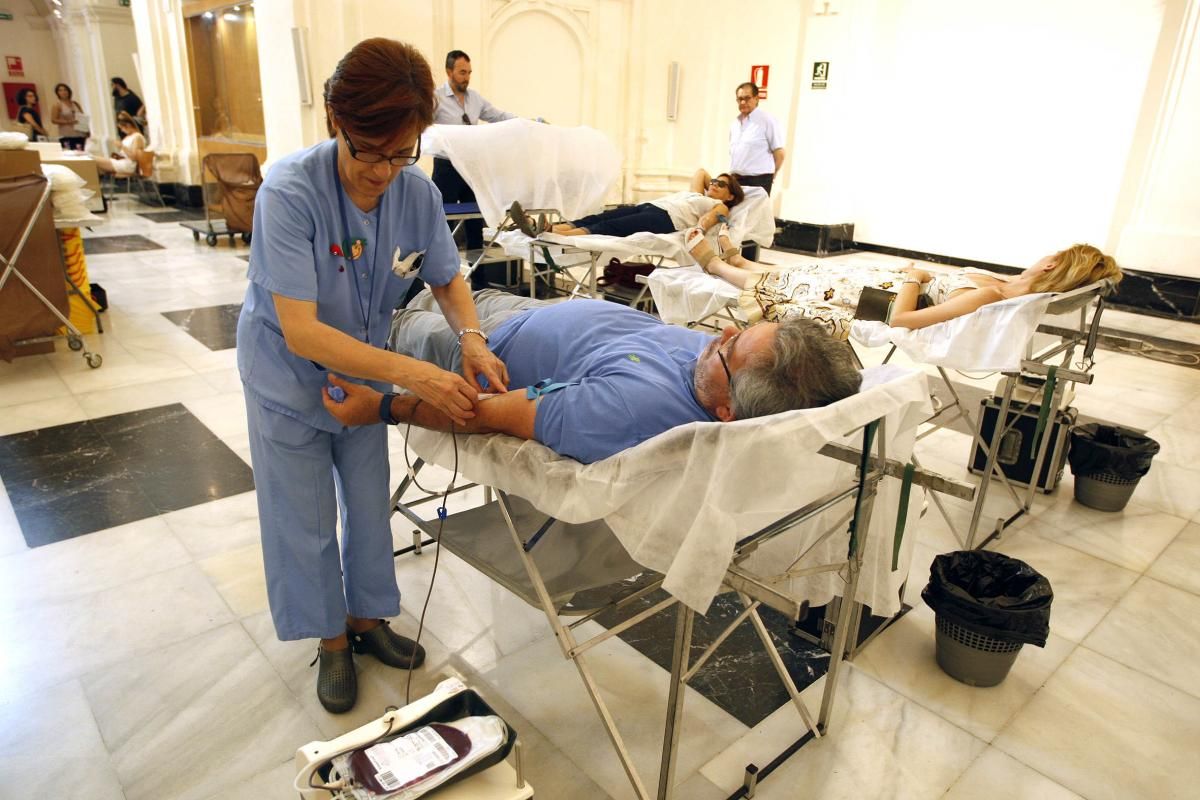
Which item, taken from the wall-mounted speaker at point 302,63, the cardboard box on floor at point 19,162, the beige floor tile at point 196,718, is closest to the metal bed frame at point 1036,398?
the beige floor tile at point 196,718

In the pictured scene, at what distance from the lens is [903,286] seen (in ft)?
9.43

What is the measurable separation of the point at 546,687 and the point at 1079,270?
2062 millimetres

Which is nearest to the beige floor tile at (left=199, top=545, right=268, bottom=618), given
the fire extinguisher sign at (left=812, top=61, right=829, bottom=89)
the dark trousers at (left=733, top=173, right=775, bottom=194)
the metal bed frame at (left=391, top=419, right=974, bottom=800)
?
the metal bed frame at (left=391, top=419, right=974, bottom=800)

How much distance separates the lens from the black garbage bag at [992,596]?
70.5 inches

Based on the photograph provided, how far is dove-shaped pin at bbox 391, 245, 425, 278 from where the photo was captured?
5.15 ft

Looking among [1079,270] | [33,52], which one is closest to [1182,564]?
[1079,270]

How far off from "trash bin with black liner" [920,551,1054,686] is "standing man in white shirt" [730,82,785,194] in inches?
201

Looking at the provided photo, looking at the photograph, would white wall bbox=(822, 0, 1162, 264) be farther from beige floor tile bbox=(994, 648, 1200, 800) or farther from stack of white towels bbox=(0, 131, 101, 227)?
stack of white towels bbox=(0, 131, 101, 227)

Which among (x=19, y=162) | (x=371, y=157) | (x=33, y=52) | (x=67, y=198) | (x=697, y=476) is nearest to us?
(x=697, y=476)

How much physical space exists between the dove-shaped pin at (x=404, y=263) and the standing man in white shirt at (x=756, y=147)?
539 cm

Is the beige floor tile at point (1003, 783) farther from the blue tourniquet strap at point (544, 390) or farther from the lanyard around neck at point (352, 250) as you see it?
the lanyard around neck at point (352, 250)

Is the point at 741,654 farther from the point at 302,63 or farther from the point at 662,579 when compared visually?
the point at 302,63

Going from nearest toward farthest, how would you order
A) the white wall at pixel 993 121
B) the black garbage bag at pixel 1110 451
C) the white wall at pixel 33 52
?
the black garbage bag at pixel 1110 451 < the white wall at pixel 993 121 < the white wall at pixel 33 52

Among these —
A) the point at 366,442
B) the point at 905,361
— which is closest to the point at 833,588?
the point at 366,442
